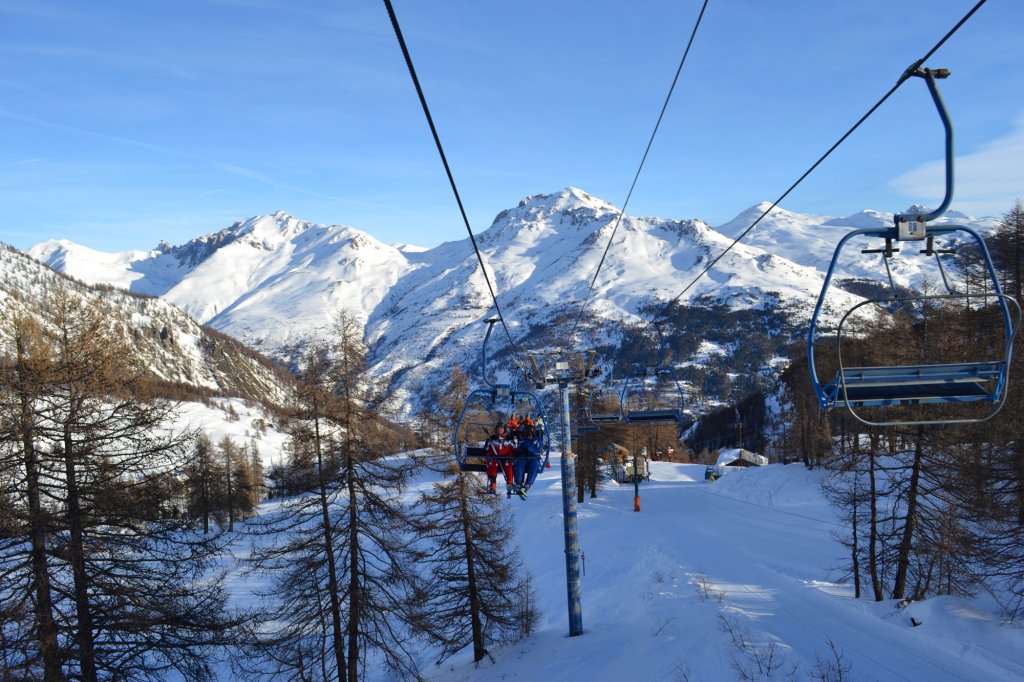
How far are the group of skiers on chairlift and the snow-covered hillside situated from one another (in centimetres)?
636

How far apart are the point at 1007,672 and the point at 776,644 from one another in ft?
16.5

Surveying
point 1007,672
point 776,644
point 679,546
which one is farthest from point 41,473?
point 679,546

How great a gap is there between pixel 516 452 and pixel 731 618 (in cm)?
998

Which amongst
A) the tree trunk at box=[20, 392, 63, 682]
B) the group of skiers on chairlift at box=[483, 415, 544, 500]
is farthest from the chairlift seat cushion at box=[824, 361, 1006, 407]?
the tree trunk at box=[20, 392, 63, 682]

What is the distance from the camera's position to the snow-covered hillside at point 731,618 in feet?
54.2

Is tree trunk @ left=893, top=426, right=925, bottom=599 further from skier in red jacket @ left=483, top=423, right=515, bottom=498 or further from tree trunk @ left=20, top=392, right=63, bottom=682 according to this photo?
tree trunk @ left=20, top=392, right=63, bottom=682

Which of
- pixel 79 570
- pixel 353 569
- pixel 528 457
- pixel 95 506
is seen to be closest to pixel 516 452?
pixel 528 457

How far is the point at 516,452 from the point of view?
625 inches

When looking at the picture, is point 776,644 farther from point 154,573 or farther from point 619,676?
point 154,573

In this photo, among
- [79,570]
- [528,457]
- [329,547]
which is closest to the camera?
[79,570]

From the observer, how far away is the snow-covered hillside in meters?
16.5

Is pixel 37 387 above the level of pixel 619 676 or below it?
above

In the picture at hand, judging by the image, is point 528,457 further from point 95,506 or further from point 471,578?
point 471,578

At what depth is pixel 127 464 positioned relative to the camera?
1524 cm
